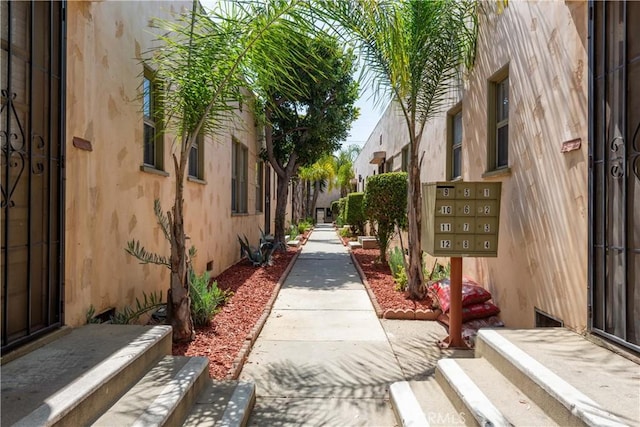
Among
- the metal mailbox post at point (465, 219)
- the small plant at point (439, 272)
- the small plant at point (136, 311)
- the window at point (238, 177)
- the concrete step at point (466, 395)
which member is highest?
the window at point (238, 177)

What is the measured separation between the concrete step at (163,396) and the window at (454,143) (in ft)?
18.0

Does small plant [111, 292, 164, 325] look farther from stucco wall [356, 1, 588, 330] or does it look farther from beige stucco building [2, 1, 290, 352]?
stucco wall [356, 1, 588, 330]

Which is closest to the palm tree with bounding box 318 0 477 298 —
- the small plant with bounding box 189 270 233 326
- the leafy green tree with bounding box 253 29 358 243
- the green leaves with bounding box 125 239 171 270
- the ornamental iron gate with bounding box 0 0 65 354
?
the ornamental iron gate with bounding box 0 0 65 354

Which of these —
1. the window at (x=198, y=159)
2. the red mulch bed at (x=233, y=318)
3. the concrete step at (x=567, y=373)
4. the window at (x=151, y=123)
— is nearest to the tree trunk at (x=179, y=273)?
the red mulch bed at (x=233, y=318)

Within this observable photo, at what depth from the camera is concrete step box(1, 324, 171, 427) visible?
2.11 meters

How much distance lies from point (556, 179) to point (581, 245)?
2.29 ft

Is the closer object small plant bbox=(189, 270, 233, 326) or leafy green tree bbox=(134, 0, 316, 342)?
leafy green tree bbox=(134, 0, 316, 342)

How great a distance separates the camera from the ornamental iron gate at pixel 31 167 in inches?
113

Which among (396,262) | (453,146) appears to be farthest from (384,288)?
(453,146)

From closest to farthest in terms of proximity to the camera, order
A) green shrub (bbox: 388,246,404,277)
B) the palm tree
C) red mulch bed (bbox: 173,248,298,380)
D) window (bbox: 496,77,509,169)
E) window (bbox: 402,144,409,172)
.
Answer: red mulch bed (bbox: 173,248,298,380) → the palm tree → window (bbox: 496,77,509,169) → green shrub (bbox: 388,246,404,277) → window (bbox: 402,144,409,172)

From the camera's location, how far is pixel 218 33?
395 cm

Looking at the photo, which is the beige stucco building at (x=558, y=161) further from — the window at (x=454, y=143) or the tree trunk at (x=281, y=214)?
the tree trunk at (x=281, y=214)

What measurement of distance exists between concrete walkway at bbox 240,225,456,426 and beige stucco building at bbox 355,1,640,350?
4.45 feet

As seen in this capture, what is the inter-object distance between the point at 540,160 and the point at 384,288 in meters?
3.87
